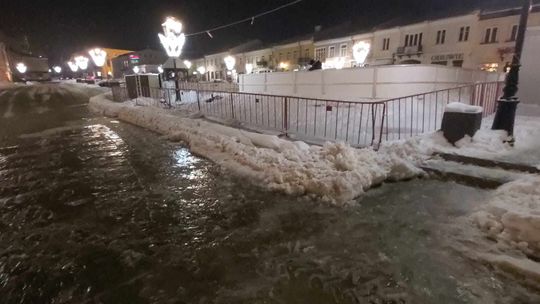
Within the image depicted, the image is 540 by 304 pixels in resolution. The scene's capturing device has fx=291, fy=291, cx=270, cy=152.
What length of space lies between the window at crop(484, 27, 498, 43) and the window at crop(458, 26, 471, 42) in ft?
4.69

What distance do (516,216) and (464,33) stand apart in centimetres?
3065

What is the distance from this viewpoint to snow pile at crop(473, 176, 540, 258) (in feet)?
11.3

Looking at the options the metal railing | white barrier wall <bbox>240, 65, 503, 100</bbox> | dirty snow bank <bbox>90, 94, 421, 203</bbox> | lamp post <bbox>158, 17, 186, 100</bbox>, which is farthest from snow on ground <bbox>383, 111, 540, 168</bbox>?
lamp post <bbox>158, 17, 186, 100</bbox>

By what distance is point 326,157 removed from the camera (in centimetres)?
592

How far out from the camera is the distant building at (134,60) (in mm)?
73562

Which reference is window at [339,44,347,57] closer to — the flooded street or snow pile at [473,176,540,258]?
the flooded street

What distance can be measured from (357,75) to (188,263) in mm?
13273

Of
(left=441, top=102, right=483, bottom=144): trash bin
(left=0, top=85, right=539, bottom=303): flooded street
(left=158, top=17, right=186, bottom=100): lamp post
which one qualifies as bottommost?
(left=0, top=85, right=539, bottom=303): flooded street

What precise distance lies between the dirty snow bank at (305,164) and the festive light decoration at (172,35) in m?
11.8

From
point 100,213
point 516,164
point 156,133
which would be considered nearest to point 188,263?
point 100,213

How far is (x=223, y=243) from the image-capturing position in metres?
3.72

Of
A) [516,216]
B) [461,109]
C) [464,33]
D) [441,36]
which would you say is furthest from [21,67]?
[516,216]

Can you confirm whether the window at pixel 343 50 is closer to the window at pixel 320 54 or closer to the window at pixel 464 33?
the window at pixel 320 54

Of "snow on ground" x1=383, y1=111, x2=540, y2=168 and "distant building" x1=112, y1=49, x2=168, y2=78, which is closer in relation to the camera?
"snow on ground" x1=383, y1=111, x2=540, y2=168
